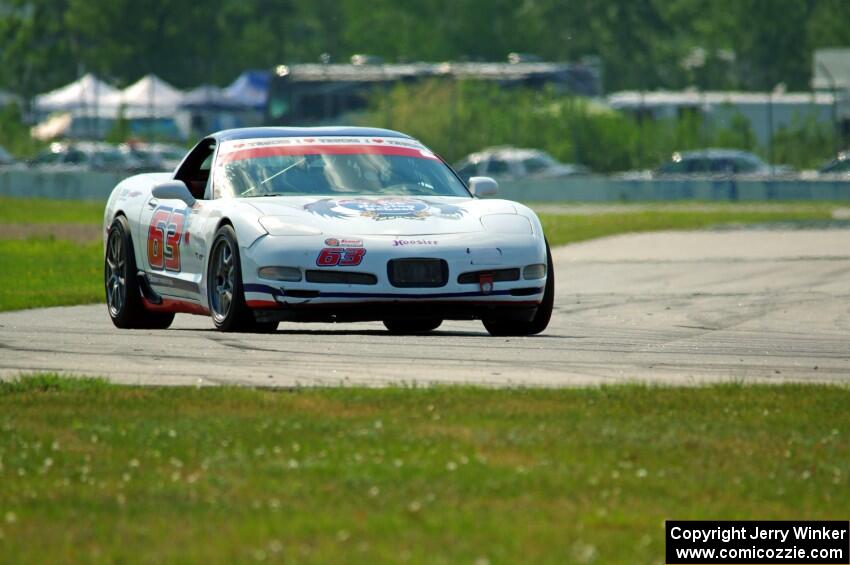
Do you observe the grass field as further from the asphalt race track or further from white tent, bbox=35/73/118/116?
white tent, bbox=35/73/118/116

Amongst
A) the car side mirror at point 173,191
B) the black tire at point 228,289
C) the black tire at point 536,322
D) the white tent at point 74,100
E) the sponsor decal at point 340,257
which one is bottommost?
the white tent at point 74,100

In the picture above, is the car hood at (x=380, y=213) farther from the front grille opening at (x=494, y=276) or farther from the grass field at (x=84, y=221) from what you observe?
the grass field at (x=84, y=221)

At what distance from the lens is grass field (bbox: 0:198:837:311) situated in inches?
711

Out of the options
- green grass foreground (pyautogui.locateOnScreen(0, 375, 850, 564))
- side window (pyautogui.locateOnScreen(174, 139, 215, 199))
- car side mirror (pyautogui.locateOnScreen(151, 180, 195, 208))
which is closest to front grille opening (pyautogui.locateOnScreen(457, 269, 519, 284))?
car side mirror (pyautogui.locateOnScreen(151, 180, 195, 208))

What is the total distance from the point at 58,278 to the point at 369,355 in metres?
9.86

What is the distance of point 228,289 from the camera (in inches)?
488

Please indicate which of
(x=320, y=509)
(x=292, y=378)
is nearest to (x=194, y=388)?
(x=292, y=378)

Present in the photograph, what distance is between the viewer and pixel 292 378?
9.72 metres

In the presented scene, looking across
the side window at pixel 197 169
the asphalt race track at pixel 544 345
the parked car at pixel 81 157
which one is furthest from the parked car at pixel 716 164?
the side window at pixel 197 169

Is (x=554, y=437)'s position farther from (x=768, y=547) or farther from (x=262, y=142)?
(x=262, y=142)

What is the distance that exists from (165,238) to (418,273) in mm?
2320

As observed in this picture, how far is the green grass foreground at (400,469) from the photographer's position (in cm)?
580

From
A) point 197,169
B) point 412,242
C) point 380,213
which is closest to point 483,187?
point 380,213

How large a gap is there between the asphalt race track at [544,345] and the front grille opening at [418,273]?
14.6 inches
